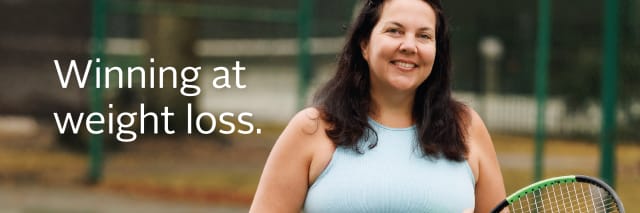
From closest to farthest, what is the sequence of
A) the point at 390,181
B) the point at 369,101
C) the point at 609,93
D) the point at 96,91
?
the point at 390,181
the point at 369,101
the point at 609,93
the point at 96,91

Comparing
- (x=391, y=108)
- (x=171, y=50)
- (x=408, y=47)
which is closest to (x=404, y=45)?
(x=408, y=47)

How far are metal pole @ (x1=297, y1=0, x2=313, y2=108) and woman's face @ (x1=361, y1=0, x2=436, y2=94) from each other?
916cm

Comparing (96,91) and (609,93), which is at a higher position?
(609,93)

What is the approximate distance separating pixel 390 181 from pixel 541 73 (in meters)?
7.43

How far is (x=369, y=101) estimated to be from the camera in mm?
3420

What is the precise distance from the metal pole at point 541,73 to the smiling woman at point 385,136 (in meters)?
7.11

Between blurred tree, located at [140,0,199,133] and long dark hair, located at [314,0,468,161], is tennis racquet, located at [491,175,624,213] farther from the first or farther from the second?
blurred tree, located at [140,0,199,133]

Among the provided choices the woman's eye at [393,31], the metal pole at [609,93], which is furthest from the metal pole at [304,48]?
the woman's eye at [393,31]

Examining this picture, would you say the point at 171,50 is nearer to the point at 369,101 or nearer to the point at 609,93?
the point at 609,93

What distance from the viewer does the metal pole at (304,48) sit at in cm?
1257

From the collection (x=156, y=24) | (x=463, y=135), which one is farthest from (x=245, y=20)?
(x=463, y=135)

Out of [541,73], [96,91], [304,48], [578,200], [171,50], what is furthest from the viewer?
[171,50]

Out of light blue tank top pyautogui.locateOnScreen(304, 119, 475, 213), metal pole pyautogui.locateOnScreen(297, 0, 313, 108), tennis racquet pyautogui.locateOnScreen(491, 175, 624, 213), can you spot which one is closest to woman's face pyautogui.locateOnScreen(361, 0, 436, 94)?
light blue tank top pyautogui.locateOnScreen(304, 119, 475, 213)

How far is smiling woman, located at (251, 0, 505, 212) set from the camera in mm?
3316
